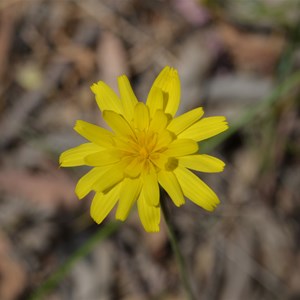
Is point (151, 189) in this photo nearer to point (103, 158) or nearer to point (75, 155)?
point (103, 158)

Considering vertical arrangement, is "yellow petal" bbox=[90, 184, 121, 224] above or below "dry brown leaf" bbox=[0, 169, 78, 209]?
above

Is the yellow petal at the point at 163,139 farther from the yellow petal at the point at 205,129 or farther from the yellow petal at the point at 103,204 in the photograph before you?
the yellow petal at the point at 103,204

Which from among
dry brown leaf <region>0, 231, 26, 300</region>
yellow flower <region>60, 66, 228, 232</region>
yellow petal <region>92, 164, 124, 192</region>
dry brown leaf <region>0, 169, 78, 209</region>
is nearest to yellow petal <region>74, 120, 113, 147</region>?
yellow flower <region>60, 66, 228, 232</region>

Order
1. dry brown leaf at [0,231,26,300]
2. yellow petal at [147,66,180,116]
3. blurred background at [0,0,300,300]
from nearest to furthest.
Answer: yellow petal at [147,66,180,116] < dry brown leaf at [0,231,26,300] < blurred background at [0,0,300,300]

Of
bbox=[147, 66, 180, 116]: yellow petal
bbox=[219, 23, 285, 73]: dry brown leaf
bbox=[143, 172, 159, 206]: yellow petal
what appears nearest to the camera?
bbox=[143, 172, 159, 206]: yellow petal

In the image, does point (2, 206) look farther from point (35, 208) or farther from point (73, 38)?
point (73, 38)

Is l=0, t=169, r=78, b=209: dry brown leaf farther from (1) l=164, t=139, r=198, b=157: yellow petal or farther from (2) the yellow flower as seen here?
(1) l=164, t=139, r=198, b=157: yellow petal

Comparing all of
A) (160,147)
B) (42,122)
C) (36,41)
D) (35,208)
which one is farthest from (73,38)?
(160,147)

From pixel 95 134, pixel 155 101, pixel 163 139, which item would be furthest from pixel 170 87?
pixel 95 134
